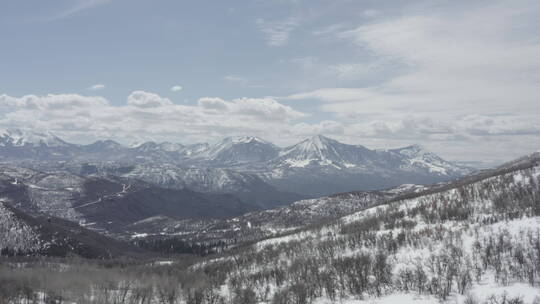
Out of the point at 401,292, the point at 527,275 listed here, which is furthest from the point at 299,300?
the point at 527,275

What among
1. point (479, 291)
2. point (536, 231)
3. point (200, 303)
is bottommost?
point (200, 303)

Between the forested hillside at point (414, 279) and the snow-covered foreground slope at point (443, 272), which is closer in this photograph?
the snow-covered foreground slope at point (443, 272)

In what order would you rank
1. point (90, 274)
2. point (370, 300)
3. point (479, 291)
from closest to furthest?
point (479, 291), point (370, 300), point (90, 274)

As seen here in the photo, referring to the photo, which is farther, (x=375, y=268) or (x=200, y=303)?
(x=375, y=268)

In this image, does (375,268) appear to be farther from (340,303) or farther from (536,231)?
(536,231)

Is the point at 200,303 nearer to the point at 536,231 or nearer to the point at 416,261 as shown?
the point at 416,261

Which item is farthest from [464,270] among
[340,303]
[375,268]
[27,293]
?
[27,293]

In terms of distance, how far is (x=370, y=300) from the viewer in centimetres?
12850

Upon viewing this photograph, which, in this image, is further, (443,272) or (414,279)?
(443,272)

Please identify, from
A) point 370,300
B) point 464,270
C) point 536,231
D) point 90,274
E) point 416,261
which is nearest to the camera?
point 370,300

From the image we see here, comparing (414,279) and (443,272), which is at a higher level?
(443,272)

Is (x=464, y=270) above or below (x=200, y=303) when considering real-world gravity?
above

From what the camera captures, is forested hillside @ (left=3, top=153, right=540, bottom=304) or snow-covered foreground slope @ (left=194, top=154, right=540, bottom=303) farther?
forested hillside @ (left=3, top=153, right=540, bottom=304)

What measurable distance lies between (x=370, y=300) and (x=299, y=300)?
87.2ft
